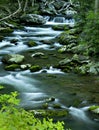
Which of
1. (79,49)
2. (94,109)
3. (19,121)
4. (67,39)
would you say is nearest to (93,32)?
(79,49)

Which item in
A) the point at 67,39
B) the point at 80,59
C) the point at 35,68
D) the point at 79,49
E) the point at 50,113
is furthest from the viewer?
the point at 67,39

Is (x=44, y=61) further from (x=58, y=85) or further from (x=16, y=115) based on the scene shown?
(x=16, y=115)

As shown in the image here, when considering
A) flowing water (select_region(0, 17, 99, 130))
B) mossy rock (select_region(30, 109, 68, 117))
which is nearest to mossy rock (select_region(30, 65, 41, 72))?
flowing water (select_region(0, 17, 99, 130))

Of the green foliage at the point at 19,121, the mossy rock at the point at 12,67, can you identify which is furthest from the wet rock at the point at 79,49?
the green foliage at the point at 19,121

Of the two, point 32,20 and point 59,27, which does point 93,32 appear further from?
point 32,20

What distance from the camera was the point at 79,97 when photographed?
9.33m

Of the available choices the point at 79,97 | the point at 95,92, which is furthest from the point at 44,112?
the point at 95,92

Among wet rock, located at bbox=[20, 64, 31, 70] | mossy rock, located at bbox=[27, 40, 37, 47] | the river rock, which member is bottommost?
wet rock, located at bbox=[20, 64, 31, 70]

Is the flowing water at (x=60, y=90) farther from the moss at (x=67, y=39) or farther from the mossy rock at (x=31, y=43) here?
the moss at (x=67, y=39)

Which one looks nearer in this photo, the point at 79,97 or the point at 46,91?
the point at 79,97

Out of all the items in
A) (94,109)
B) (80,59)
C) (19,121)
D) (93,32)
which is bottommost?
(94,109)

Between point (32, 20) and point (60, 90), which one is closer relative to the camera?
point (60, 90)

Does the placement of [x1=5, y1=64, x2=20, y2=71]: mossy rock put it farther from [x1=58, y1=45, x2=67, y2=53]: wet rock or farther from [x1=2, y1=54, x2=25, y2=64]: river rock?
[x1=58, y1=45, x2=67, y2=53]: wet rock

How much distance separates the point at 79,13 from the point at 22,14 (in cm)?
975
